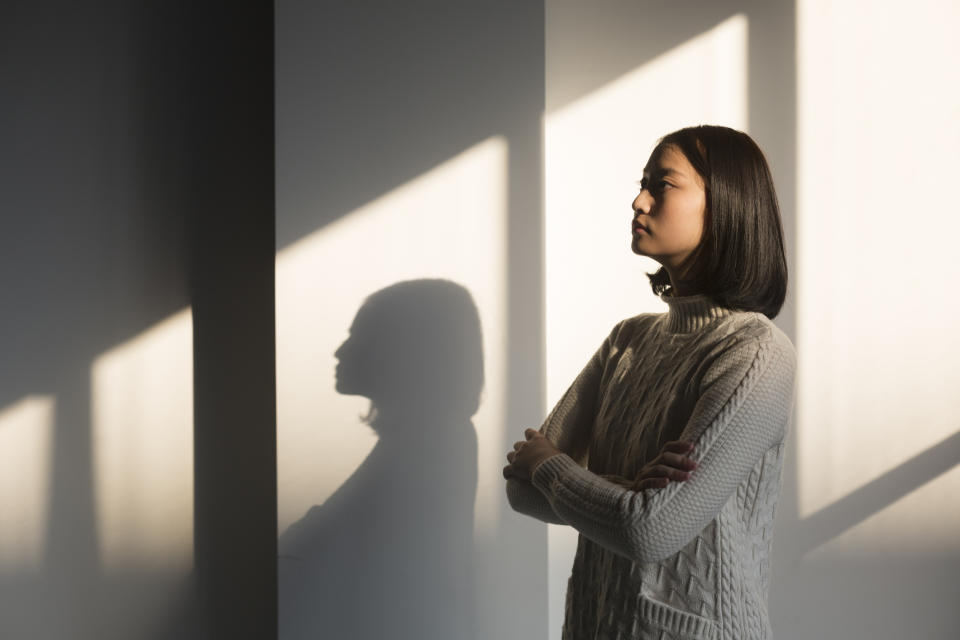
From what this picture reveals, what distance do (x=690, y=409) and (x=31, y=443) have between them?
6.67 feet

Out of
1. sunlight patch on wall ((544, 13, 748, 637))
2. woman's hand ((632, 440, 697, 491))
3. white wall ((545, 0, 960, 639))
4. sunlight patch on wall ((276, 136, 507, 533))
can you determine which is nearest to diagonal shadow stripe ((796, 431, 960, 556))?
white wall ((545, 0, 960, 639))

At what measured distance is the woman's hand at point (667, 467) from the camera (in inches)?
46.1

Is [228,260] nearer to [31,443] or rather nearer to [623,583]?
[31,443]

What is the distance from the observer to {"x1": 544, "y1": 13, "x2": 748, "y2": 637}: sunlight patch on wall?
228 centimetres

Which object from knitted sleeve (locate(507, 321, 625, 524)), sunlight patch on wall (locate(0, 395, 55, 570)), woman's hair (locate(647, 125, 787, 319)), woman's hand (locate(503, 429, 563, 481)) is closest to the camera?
woman's hair (locate(647, 125, 787, 319))

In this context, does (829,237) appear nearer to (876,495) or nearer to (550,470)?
(876,495)

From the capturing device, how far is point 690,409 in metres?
1.28

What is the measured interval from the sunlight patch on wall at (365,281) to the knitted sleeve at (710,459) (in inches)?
35.7

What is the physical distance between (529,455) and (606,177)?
3.61 feet

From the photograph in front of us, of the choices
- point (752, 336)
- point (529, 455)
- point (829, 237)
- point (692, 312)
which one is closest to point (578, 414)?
point (529, 455)

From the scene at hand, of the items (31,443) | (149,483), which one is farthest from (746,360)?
(31,443)

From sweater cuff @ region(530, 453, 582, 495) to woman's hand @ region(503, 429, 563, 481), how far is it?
2cm

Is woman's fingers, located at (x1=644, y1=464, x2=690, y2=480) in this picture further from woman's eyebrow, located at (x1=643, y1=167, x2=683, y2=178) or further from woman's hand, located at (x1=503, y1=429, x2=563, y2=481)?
woman's eyebrow, located at (x1=643, y1=167, x2=683, y2=178)

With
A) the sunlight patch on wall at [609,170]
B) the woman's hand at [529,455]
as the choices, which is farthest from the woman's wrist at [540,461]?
the sunlight patch on wall at [609,170]
